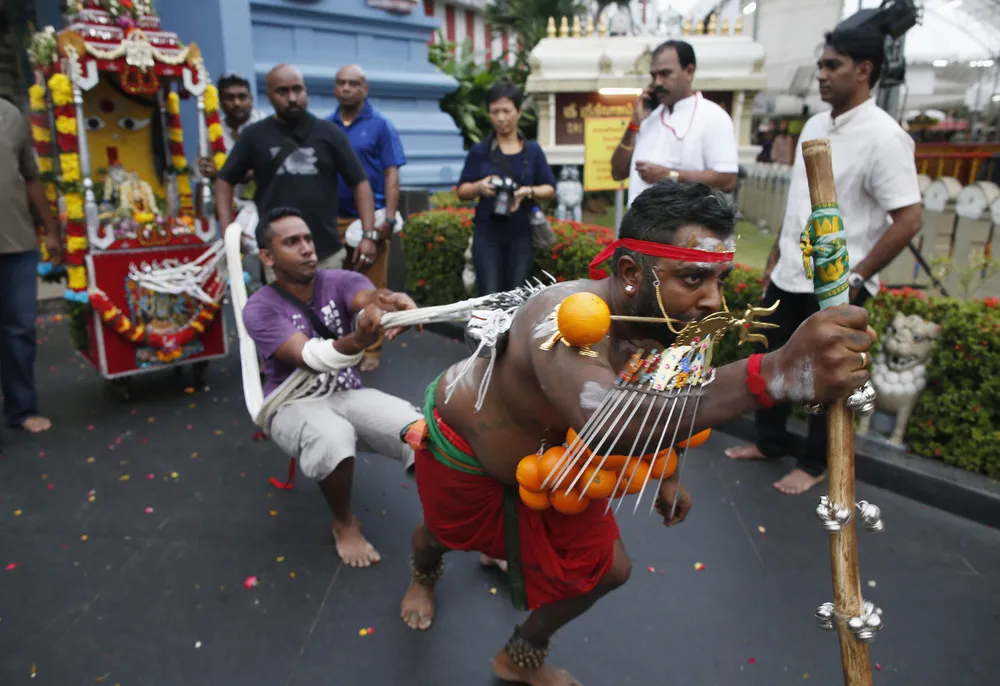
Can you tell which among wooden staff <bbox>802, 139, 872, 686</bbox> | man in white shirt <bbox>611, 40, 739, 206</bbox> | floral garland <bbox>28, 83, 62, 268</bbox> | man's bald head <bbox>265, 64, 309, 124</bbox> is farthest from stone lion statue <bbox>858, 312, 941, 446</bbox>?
floral garland <bbox>28, 83, 62, 268</bbox>

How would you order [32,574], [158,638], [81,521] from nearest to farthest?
[158,638] → [32,574] → [81,521]

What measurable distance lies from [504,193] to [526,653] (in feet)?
9.47

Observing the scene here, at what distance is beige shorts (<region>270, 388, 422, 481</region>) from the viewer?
9.22 ft

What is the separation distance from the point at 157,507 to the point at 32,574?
60 cm

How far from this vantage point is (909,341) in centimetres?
343

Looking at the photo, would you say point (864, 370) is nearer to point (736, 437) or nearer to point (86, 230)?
point (736, 437)

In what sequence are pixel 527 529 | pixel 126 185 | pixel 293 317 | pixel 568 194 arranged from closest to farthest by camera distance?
pixel 527 529 → pixel 293 317 → pixel 126 185 → pixel 568 194

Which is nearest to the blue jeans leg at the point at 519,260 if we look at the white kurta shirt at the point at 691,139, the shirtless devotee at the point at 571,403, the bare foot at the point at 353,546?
the white kurta shirt at the point at 691,139

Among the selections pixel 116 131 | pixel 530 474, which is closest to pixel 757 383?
pixel 530 474

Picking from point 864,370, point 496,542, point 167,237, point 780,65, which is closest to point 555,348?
point 864,370

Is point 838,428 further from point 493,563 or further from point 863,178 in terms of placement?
point 863,178

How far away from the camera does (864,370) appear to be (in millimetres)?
1271

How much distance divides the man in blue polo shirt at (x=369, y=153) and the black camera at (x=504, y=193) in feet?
2.55

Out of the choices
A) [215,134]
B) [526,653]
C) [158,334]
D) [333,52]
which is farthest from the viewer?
[333,52]
